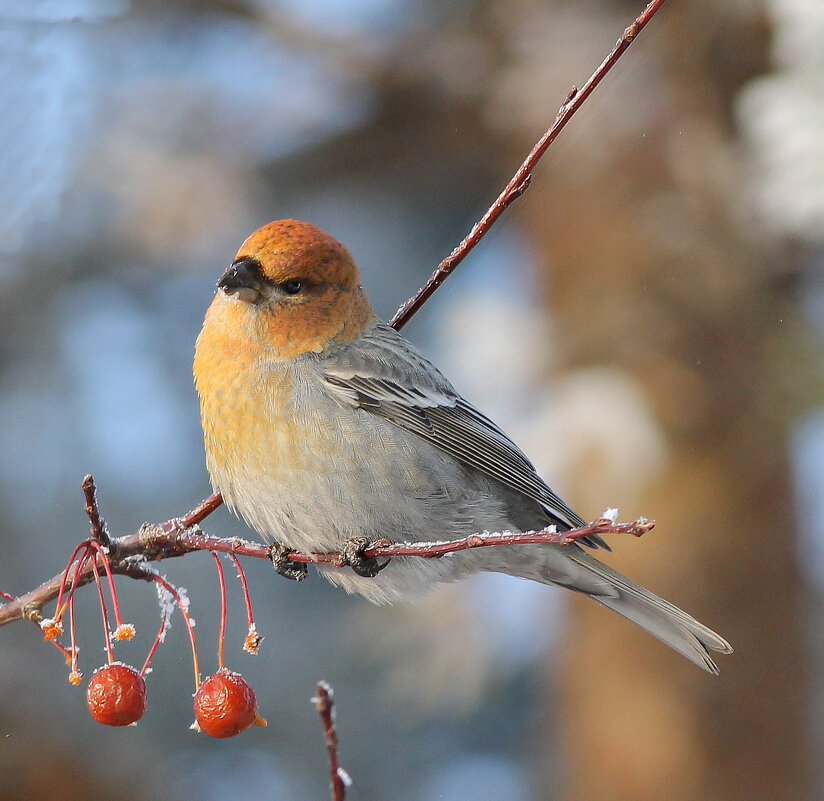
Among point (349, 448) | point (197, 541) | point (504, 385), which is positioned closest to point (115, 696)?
point (197, 541)

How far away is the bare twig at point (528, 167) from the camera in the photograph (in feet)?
5.20

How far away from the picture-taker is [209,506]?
199 cm

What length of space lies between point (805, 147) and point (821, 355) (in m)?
0.87

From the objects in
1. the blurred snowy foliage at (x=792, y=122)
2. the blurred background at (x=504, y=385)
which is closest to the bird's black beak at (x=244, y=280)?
the blurred background at (x=504, y=385)

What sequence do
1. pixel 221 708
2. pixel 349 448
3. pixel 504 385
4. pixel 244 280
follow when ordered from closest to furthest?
pixel 221 708 < pixel 244 280 < pixel 349 448 < pixel 504 385

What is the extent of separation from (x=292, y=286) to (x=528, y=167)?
0.70m

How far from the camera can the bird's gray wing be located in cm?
230

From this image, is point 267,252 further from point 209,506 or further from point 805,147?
point 805,147

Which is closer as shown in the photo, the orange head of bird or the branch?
the branch

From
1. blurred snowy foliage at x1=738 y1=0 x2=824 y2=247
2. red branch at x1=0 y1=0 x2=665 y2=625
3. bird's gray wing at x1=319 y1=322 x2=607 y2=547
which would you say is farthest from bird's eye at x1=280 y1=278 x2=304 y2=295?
blurred snowy foliage at x1=738 y1=0 x2=824 y2=247

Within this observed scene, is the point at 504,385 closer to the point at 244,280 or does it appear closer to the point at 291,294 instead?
the point at 291,294

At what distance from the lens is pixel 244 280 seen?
2.04 m

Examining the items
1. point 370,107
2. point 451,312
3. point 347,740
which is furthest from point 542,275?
point 347,740

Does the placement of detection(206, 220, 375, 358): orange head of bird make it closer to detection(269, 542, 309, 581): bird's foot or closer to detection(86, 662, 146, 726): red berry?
detection(269, 542, 309, 581): bird's foot
